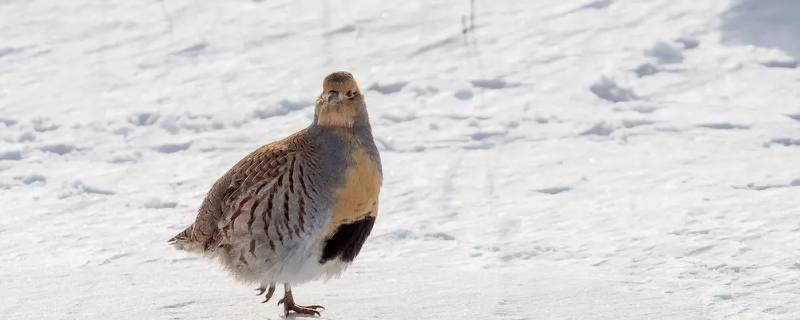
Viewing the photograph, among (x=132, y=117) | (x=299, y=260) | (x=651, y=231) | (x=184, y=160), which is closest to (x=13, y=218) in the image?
(x=184, y=160)

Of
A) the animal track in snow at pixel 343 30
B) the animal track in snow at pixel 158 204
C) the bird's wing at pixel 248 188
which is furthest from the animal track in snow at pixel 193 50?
the bird's wing at pixel 248 188

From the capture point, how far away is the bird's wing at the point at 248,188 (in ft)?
15.3

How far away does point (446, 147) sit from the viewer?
7766 millimetres

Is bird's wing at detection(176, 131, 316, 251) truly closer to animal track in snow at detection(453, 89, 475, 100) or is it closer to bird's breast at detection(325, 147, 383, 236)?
bird's breast at detection(325, 147, 383, 236)

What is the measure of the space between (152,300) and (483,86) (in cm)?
424

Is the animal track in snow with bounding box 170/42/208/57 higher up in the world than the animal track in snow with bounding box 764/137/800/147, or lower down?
higher up

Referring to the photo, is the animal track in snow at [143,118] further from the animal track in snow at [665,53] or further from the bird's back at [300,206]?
the bird's back at [300,206]

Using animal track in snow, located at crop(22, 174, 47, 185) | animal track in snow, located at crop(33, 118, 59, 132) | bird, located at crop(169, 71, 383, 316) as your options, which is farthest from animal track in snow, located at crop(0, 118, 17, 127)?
bird, located at crop(169, 71, 383, 316)

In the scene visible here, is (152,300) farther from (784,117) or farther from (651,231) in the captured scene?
(784,117)

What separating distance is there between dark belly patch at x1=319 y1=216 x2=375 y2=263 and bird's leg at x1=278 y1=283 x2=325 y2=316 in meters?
0.25

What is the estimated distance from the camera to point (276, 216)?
4645 mm

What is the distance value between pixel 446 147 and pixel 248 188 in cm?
317

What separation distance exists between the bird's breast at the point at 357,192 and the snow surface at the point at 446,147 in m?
0.36

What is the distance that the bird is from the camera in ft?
15.2
